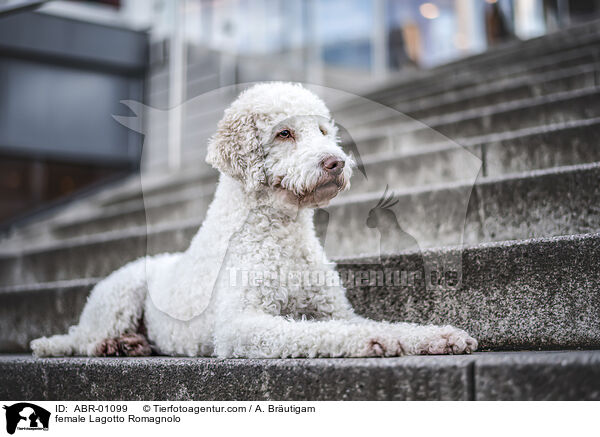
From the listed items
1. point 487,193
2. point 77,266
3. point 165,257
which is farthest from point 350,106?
point 77,266

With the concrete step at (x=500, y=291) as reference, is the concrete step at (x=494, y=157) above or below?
above

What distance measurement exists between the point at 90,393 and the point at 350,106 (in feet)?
5.85

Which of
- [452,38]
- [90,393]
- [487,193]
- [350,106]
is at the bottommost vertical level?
[90,393]

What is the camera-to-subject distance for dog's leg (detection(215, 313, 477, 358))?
1.73 m

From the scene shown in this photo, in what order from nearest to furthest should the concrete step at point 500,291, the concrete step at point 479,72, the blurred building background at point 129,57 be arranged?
the concrete step at point 500,291, the concrete step at point 479,72, the blurred building background at point 129,57

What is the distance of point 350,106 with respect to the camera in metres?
3.05

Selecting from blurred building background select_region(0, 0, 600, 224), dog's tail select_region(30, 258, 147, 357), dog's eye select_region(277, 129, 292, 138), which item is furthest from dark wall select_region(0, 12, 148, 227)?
dog's eye select_region(277, 129, 292, 138)

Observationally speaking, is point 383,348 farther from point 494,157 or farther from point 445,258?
point 494,157

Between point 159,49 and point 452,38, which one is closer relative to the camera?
point 159,49

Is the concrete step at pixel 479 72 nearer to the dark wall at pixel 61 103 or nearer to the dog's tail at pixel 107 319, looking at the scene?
the dark wall at pixel 61 103

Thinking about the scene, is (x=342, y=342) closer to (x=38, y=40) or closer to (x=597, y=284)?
(x=597, y=284)

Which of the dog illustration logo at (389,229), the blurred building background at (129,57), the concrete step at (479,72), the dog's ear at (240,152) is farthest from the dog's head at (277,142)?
the blurred building background at (129,57)
